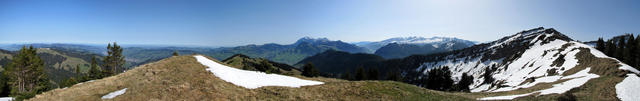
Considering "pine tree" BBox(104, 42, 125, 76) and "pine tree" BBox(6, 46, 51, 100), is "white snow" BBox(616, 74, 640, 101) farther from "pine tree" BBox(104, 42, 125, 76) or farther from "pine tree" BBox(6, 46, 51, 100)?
"pine tree" BBox(104, 42, 125, 76)

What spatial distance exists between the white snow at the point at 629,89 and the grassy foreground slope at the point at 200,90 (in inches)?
610

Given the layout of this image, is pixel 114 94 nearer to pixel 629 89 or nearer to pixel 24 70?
pixel 629 89

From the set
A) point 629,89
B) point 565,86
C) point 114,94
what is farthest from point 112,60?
point 629,89

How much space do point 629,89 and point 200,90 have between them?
41.1 meters

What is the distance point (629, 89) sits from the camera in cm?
2452

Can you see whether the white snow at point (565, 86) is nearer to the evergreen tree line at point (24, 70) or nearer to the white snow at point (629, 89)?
the white snow at point (629, 89)

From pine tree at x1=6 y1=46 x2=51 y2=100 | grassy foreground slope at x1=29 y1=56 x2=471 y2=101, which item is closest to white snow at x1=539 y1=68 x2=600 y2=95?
grassy foreground slope at x1=29 y1=56 x2=471 y2=101

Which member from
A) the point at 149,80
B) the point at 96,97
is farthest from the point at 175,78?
the point at 96,97

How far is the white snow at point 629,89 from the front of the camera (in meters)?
21.7

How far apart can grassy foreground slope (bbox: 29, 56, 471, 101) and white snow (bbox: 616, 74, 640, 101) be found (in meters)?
15.5

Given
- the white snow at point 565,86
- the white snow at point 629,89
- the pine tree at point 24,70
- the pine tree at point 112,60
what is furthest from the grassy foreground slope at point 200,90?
the pine tree at point 112,60

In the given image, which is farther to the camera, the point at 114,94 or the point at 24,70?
the point at 24,70


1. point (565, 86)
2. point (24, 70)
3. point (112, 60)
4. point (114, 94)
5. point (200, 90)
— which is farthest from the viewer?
point (112, 60)

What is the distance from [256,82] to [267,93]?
14.3 ft
